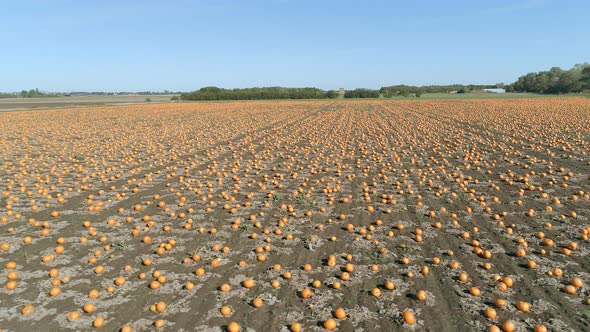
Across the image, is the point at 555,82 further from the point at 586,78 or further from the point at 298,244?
the point at 298,244

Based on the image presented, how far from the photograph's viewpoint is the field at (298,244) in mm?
5035

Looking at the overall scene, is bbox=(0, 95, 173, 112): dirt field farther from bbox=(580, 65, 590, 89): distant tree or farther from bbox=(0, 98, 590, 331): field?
bbox=(580, 65, 590, 89): distant tree

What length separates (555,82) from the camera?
107688 millimetres

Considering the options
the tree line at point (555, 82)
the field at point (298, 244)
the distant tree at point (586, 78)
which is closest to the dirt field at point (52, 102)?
the field at point (298, 244)

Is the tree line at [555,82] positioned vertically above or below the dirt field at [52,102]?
above

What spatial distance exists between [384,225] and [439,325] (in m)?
3.75

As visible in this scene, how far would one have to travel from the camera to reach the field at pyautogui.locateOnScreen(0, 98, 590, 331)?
504 centimetres

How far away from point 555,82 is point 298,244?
5296 inches

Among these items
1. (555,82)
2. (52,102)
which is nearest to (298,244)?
(52,102)

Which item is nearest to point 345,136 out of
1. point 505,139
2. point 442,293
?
point 505,139

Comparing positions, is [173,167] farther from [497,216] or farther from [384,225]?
[497,216]

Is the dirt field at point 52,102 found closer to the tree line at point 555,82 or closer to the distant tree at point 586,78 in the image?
the tree line at point 555,82

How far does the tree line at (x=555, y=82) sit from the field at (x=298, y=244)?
111 meters

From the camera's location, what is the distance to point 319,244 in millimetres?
7395
